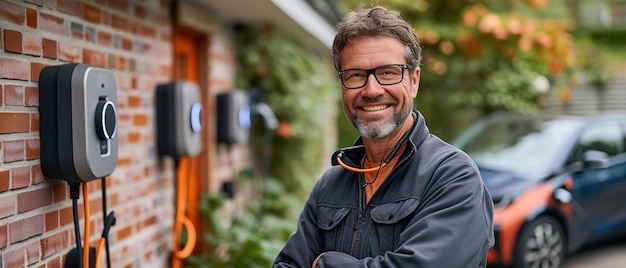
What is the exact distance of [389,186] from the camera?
75.2 inches

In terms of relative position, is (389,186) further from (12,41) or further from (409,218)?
(12,41)

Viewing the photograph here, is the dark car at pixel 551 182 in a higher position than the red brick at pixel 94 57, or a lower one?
lower

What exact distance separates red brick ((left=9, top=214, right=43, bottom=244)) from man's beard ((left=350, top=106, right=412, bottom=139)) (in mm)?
1119

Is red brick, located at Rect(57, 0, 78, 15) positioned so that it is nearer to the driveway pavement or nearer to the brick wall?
the brick wall

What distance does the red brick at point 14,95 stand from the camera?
1992mm

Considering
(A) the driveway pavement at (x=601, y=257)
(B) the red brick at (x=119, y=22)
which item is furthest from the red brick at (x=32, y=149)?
(A) the driveway pavement at (x=601, y=257)

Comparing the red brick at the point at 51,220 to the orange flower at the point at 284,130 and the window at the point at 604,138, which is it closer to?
the orange flower at the point at 284,130

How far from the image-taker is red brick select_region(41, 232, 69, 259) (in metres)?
2.22

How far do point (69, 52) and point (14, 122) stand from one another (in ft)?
1.78

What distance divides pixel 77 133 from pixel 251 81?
3.32 meters

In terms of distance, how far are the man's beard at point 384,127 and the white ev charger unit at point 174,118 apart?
172 cm

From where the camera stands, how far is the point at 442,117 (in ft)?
39.2

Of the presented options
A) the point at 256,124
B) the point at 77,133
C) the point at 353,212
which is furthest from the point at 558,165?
the point at 77,133

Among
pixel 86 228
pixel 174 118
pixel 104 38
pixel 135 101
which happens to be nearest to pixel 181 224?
pixel 174 118
